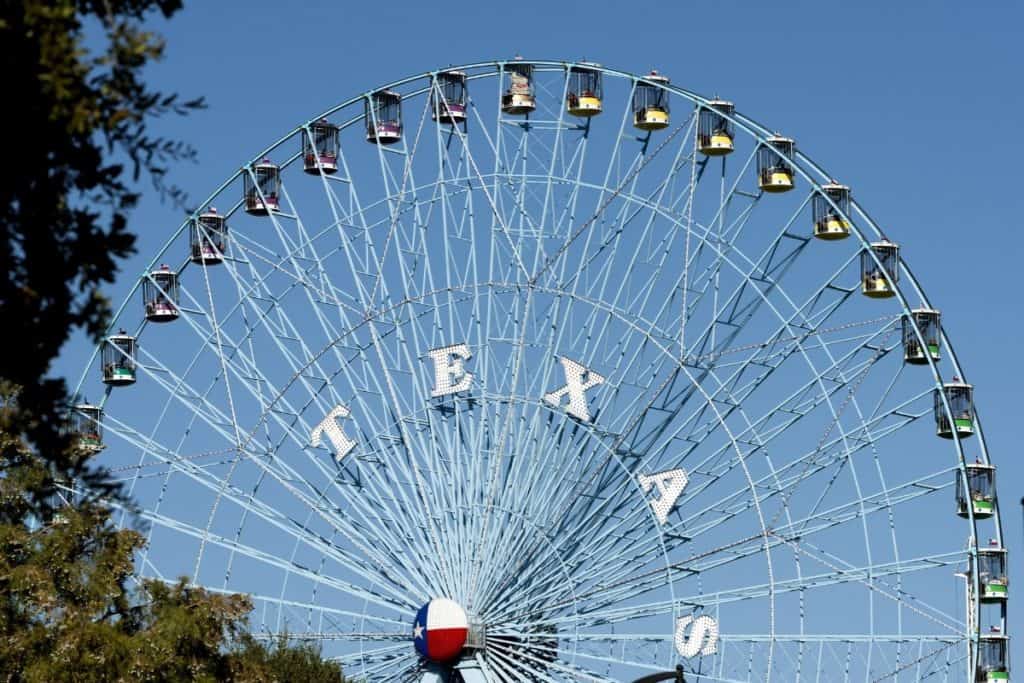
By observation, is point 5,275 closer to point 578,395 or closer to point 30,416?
A: point 30,416

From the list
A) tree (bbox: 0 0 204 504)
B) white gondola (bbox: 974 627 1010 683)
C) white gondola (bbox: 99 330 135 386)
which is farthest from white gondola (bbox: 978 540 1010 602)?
tree (bbox: 0 0 204 504)

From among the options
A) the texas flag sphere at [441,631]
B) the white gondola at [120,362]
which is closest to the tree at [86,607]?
the texas flag sphere at [441,631]

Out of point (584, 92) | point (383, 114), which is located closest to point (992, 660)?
point (584, 92)

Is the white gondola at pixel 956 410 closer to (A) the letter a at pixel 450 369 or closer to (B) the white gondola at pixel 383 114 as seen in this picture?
(A) the letter a at pixel 450 369

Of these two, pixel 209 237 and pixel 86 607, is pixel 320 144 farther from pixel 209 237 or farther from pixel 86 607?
pixel 86 607

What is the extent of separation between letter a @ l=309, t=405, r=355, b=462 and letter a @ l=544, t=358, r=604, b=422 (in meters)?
4.94

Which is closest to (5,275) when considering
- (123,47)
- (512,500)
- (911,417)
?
(123,47)

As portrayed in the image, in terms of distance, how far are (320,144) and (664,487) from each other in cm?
1346

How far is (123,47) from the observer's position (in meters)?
15.5

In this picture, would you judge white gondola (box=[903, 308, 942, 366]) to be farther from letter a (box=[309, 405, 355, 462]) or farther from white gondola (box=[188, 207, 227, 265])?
white gondola (box=[188, 207, 227, 265])

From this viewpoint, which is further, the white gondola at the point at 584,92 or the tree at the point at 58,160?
the white gondola at the point at 584,92

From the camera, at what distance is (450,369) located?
52.6 metres

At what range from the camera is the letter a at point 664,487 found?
166ft

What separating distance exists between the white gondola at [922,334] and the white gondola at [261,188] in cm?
1577
